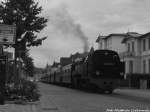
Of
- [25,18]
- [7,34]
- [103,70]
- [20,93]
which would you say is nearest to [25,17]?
[25,18]

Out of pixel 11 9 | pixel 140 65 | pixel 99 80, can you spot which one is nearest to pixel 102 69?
pixel 99 80

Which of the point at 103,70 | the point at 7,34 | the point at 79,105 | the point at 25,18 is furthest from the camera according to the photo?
the point at 25,18

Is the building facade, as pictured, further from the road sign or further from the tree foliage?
the road sign

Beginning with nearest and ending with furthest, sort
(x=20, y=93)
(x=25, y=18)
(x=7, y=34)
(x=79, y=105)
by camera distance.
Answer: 1. (x=7, y=34)
2. (x=79, y=105)
3. (x=20, y=93)
4. (x=25, y=18)

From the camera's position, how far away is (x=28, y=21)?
35.3m

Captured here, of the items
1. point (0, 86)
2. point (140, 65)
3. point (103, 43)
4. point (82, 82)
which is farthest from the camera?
point (103, 43)

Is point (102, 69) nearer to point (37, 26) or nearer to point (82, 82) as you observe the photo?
point (82, 82)

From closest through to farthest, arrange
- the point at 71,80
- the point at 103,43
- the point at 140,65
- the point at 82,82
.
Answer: the point at 82,82
the point at 71,80
the point at 140,65
the point at 103,43

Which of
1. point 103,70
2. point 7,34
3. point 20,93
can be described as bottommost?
point 20,93

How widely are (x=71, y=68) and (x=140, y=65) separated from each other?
2655 cm

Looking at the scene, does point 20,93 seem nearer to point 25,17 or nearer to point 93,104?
point 93,104

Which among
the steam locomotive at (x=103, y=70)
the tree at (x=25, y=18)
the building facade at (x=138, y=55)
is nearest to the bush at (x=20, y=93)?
the steam locomotive at (x=103, y=70)

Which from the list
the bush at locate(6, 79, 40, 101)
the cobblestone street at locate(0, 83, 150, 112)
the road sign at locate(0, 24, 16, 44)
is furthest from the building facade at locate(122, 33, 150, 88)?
the road sign at locate(0, 24, 16, 44)

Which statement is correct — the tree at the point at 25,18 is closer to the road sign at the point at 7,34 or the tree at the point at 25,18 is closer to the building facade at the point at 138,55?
the road sign at the point at 7,34
